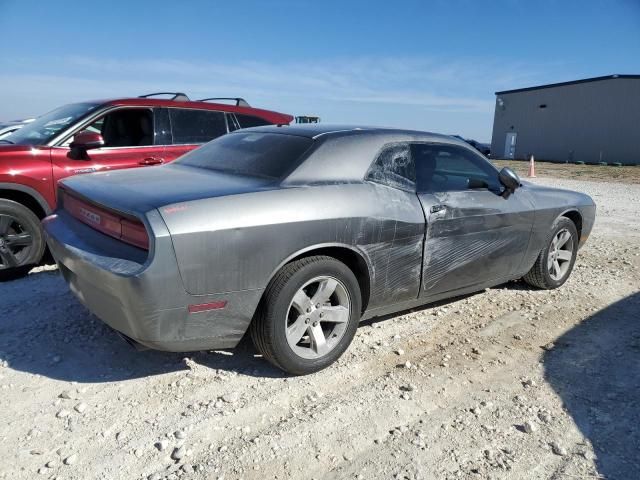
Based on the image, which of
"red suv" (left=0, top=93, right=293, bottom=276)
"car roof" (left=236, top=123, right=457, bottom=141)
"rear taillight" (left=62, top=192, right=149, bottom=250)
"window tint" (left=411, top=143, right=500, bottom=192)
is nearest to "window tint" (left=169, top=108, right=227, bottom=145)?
"red suv" (left=0, top=93, right=293, bottom=276)

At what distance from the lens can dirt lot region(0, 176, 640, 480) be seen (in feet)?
7.48

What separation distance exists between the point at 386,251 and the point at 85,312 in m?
2.35

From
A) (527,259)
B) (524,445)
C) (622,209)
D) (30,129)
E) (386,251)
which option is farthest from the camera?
(622,209)

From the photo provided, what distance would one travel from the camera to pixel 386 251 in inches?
127

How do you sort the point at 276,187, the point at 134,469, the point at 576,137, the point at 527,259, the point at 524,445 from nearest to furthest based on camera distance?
the point at 134,469 < the point at 524,445 < the point at 276,187 < the point at 527,259 < the point at 576,137

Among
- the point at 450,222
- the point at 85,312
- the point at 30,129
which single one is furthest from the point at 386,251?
the point at 30,129

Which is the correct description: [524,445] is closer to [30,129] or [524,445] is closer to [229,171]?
[229,171]

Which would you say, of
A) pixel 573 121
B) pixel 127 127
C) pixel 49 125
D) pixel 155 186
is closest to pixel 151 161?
pixel 127 127

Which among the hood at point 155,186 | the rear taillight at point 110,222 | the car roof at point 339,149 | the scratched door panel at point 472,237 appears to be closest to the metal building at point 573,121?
the scratched door panel at point 472,237

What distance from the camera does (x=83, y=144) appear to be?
479cm

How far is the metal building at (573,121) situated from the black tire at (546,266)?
27536mm

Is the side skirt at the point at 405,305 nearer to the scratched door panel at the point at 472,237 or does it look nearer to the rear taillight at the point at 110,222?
the scratched door panel at the point at 472,237

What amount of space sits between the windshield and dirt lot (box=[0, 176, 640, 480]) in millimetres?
1708

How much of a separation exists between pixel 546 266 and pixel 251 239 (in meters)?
3.21
